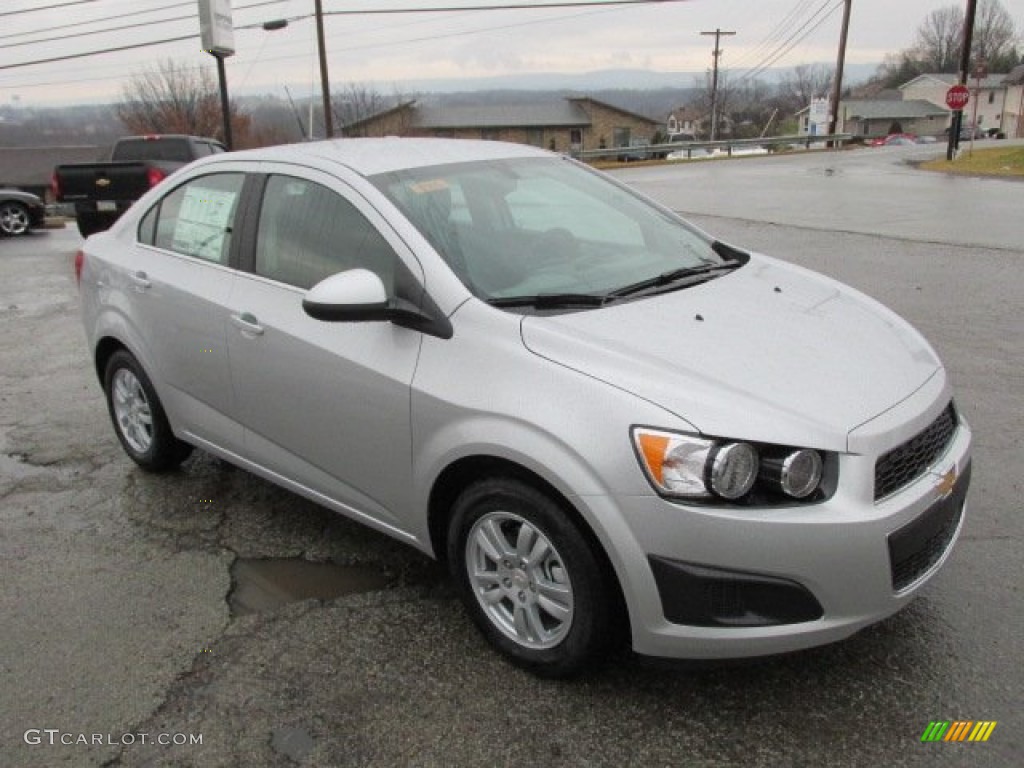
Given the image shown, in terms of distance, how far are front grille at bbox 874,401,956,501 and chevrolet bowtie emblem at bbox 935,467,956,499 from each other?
0.05 m

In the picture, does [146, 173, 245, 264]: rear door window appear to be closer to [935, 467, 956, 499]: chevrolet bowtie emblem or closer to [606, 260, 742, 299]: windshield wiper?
[606, 260, 742, 299]: windshield wiper

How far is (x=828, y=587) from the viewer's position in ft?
7.60

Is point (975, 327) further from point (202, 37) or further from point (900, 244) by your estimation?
point (202, 37)

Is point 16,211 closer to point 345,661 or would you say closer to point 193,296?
point 193,296

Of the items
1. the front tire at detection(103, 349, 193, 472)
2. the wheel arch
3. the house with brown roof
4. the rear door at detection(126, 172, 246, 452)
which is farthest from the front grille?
the house with brown roof

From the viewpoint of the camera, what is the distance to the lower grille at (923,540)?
238cm

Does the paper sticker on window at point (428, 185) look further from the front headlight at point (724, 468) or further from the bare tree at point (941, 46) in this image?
the bare tree at point (941, 46)

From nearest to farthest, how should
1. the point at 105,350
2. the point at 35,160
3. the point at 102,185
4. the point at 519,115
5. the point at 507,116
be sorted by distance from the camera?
the point at 105,350
the point at 102,185
the point at 35,160
the point at 519,115
the point at 507,116

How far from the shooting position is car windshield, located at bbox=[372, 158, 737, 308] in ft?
9.92

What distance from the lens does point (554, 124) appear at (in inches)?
3246

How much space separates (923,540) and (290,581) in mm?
2304

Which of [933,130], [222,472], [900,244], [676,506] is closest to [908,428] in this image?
[676,506]

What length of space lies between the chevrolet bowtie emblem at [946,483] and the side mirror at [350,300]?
1777 millimetres

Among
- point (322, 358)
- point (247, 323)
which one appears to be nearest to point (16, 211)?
point (247, 323)
